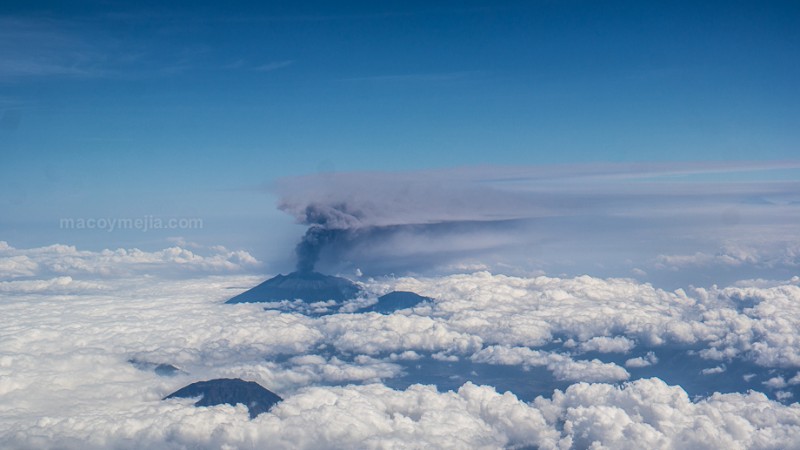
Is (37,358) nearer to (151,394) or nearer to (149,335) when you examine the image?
(151,394)

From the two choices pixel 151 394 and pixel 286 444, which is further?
pixel 151 394

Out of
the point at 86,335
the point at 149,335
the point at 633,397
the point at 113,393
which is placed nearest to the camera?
the point at 113,393

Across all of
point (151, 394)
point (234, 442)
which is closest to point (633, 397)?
point (234, 442)

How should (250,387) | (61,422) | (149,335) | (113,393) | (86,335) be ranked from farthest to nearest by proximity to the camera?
(149,335) < (86,335) < (250,387) < (113,393) < (61,422)

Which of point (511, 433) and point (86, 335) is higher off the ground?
point (86, 335)

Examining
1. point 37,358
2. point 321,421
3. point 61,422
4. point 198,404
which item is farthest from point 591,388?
point 37,358

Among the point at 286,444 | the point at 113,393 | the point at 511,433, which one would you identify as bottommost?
the point at 511,433
